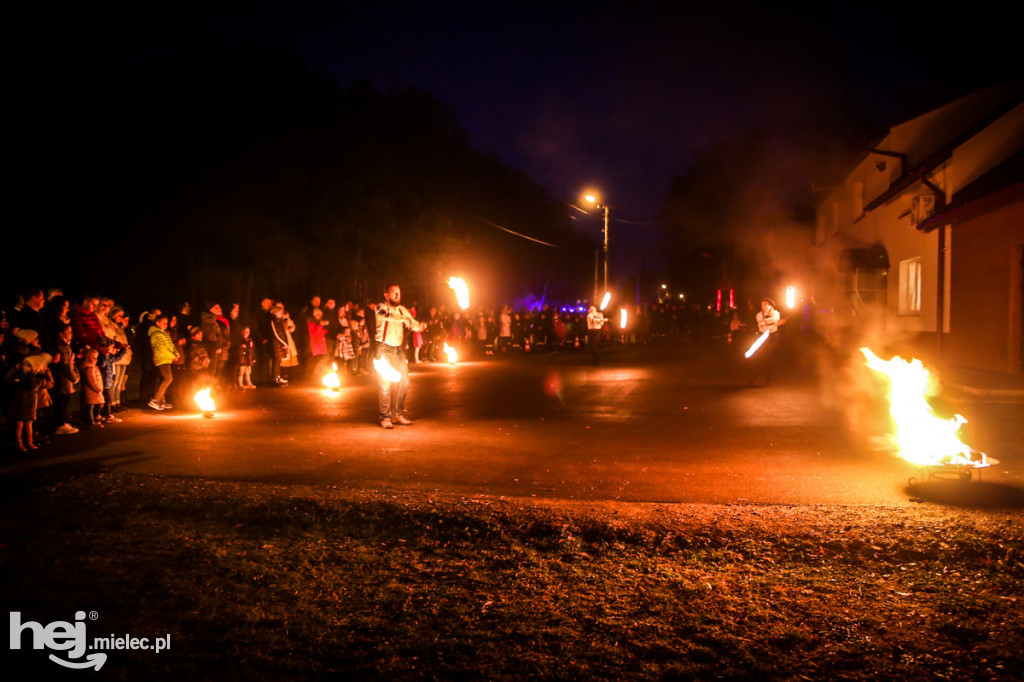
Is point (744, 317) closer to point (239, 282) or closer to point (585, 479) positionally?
point (239, 282)

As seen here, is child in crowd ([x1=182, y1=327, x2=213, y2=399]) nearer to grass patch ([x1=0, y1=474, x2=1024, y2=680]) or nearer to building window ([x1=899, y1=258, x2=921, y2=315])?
grass patch ([x1=0, y1=474, x2=1024, y2=680])

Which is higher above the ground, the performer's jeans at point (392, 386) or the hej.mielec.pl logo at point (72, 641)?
the performer's jeans at point (392, 386)

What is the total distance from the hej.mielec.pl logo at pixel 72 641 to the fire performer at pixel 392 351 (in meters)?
6.57

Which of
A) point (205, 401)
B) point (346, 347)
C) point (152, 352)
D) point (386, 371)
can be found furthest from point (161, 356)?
point (346, 347)

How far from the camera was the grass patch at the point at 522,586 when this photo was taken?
11.3 ft

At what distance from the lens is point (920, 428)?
282 inches

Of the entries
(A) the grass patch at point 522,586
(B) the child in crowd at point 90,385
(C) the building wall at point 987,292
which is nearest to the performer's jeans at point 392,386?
(B) the child in crowd at point 90,385

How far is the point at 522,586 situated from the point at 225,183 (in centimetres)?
2091

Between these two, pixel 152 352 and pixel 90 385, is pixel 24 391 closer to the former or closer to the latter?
pixel 90 385

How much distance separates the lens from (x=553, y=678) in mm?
3262

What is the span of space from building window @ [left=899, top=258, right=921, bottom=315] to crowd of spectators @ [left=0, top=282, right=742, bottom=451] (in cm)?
1332

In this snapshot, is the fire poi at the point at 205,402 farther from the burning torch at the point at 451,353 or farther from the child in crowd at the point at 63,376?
the burning torch at the point at 451,353

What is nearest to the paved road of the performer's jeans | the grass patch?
the performer's jeans

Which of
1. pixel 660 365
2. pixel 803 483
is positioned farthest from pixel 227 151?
pixel 803 483
